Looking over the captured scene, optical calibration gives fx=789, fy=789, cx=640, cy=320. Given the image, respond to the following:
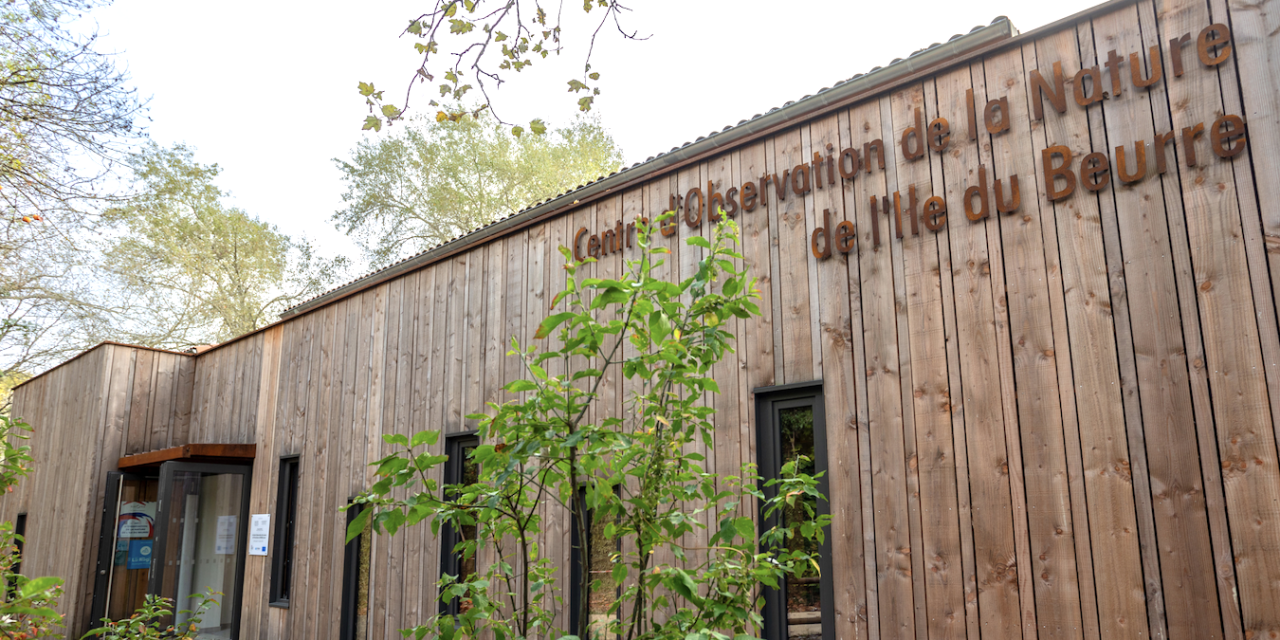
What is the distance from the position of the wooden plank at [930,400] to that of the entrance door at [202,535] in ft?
24.7

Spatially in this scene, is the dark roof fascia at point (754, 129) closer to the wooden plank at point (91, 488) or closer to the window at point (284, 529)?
the window at point (284, 529)

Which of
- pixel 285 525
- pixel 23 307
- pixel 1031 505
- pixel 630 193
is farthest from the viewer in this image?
pixel 23 307

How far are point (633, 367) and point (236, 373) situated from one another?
Result: 8964 millimetres

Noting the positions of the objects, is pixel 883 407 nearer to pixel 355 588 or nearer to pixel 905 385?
pixel 905 385

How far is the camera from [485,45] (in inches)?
109

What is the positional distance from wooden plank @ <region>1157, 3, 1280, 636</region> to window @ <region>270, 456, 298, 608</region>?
7.50 meters

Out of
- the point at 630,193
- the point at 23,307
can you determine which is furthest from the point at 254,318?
the point at 630,193

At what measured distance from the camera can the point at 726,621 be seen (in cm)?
173

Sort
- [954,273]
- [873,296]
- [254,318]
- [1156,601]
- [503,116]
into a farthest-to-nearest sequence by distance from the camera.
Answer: [254,318], [873,296], [954,273], [1156,601], [503,116]

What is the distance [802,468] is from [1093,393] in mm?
1468

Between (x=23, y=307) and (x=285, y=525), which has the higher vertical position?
(x=23, y=307)

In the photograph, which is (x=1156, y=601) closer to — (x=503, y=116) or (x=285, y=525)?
(x=503, y=116)

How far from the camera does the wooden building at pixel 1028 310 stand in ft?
9.92

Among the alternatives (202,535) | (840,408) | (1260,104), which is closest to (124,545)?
(202,535)
